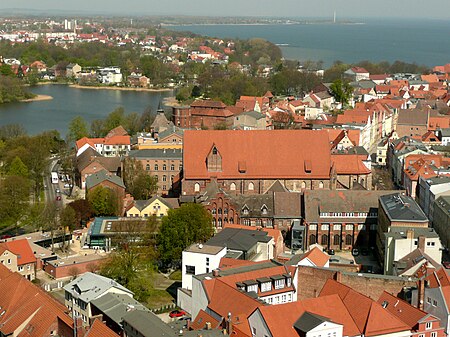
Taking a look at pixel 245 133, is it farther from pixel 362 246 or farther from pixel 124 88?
pixel 124 88

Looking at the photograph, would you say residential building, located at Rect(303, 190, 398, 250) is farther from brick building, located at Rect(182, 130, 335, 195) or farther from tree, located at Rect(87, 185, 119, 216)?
tree, located at Rect(87, 185, 119, 216)

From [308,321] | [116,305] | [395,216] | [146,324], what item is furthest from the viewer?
[395,216]

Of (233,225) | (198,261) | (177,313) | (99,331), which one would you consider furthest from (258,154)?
(99,331)

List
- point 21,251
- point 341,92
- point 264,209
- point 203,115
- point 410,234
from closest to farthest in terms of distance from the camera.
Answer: point 410,234 → point 21,251 → point 264,209 → point 203,115 → point 341,92

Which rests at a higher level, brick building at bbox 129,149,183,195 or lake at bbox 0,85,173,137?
brick building at bbox 129,149,183,195

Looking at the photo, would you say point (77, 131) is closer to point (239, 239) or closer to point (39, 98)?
point (239, 239)

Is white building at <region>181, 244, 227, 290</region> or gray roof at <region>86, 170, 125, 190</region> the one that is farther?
gray roof at <region>86, 170, 125, 190</region>

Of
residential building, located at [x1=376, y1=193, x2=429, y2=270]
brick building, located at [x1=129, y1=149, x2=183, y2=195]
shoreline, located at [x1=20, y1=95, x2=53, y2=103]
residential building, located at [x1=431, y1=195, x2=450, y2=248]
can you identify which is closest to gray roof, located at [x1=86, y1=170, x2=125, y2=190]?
brick building, located at [x1=129, y1=149, x2=183, y2=195]

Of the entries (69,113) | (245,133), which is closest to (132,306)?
(245,133)

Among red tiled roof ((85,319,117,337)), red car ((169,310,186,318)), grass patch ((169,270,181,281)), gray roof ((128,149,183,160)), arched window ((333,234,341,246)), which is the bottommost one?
grass patch ((169,270,181,281))
